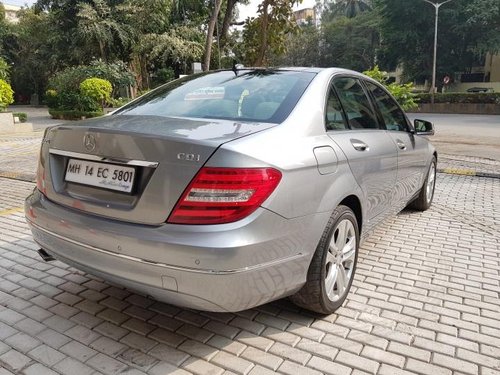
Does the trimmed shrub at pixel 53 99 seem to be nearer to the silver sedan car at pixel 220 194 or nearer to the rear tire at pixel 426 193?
the rear tire at pixel 426 193

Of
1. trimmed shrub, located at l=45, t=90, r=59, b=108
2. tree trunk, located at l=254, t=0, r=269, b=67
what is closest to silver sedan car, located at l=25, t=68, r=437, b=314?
tree trunk, located at l=254, t=0, r=269, b=67

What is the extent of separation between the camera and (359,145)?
3.12m

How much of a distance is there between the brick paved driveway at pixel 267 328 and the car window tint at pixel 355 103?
1.20 meters

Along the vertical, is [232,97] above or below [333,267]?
above

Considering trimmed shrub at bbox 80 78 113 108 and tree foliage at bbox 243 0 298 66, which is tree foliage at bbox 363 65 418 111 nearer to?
tree foliage at bbox 243 0 298 66

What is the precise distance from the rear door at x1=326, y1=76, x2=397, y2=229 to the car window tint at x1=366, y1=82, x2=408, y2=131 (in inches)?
9.7

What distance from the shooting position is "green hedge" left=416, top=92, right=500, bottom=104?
30.2 m

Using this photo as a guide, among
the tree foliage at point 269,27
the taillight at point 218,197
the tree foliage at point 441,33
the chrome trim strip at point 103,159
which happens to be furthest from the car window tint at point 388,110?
the tree foliage at point 441,33

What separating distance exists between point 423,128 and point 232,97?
2.57 m

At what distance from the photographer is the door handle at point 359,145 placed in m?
3.05

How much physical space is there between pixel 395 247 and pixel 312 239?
79.0 inches

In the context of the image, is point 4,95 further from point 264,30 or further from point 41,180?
point 41,180

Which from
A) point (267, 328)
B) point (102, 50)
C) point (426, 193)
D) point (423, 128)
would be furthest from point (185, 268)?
point (102, 50)

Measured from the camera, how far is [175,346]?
8.32 ft
